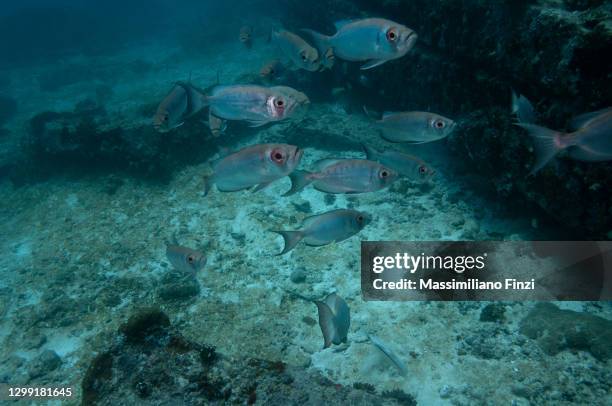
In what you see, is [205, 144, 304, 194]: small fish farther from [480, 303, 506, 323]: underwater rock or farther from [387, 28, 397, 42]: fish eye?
[480, 303, 506, 323]: underwater rock

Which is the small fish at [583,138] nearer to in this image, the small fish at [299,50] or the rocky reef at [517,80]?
the rocky reef at [517,80]

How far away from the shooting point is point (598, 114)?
3.03 metres

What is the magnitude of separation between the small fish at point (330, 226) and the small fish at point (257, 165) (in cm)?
64

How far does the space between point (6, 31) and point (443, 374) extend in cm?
4758

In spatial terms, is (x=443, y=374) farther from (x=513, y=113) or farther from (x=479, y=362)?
(x=513, y=113)

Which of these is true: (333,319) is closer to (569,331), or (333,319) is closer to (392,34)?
(569,331)

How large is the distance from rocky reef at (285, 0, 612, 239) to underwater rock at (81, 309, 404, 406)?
147 inches

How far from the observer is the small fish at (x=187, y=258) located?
14.4 feet

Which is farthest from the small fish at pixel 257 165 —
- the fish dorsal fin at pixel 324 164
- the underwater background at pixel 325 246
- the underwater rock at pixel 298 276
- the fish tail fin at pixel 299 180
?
the underwater rock at pixel 298 276

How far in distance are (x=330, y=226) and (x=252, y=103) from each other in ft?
5.68

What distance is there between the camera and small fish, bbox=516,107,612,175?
9.79 ft

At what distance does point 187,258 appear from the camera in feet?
14.4

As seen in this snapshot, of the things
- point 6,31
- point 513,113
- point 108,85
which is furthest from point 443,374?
point 6,31

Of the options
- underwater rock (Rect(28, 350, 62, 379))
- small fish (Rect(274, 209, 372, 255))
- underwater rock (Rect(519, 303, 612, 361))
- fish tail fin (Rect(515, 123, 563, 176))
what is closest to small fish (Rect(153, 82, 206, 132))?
small fish (Rect(274, 209, 372, 255))
